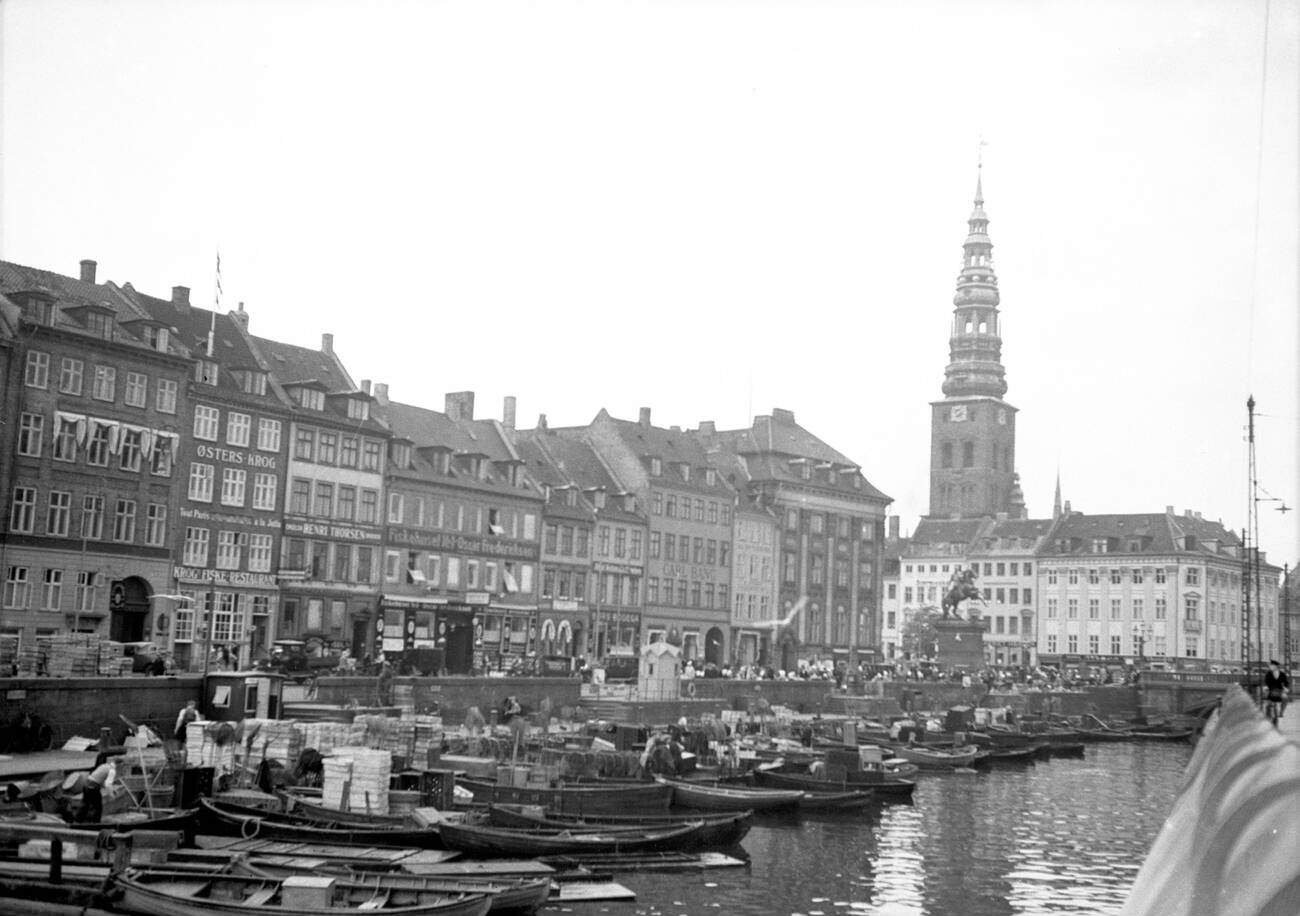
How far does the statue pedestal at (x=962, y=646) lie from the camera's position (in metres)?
98.2

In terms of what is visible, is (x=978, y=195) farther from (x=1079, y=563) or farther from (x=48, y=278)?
(x=48, y=278)

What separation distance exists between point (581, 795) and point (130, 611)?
97.2ft

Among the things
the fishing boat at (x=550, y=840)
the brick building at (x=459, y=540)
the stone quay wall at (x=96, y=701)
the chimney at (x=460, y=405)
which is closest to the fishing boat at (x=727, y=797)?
the fishing boat at (x=550, y=840)

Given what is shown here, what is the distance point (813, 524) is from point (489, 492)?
35465mm

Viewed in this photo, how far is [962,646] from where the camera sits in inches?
3893

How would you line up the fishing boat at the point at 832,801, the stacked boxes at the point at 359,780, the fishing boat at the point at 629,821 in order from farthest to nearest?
1. the fishing boat at the point at 832,801
2. the stacked boxes at the point at 359,780
3. the fishing boat at the point at 629,821

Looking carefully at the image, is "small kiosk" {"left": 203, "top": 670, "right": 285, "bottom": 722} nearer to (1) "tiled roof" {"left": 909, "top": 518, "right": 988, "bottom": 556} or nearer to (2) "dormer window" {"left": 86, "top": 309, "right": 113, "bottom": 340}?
(2) "dormer window" {"left": 86, "top": 309, "right": 113, "bottom": 340}

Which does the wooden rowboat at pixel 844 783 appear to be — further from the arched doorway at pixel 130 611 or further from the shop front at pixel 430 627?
the arched doorway at pixel 130 611

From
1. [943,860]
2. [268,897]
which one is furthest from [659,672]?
[268,897]

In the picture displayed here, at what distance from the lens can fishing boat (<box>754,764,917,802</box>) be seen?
45.7 m

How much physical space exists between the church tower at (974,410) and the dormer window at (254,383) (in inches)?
4763

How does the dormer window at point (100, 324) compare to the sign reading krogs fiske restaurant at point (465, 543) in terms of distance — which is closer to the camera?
the dormer window at point (100, 324)

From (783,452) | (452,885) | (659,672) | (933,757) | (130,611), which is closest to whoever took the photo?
(452,885)

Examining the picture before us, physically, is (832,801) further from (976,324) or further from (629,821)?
(976,324)
